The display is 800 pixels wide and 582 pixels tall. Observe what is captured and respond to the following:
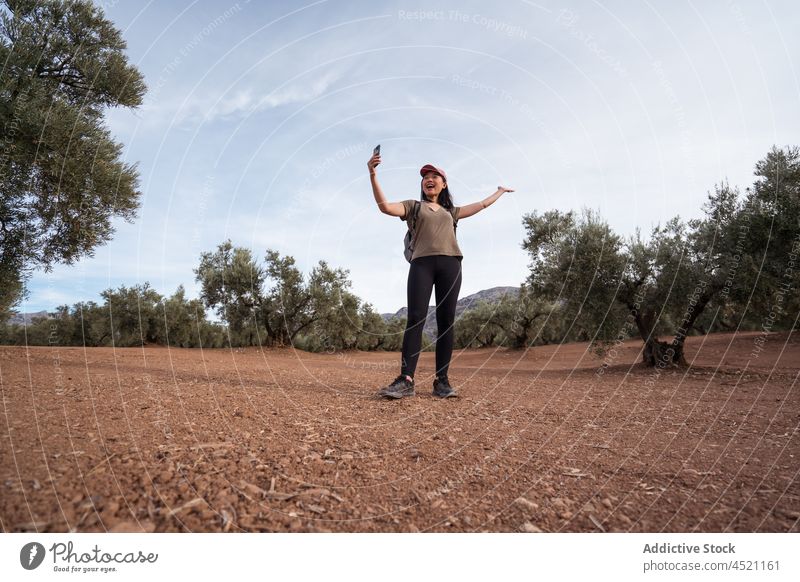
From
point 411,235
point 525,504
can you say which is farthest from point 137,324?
point 525,504

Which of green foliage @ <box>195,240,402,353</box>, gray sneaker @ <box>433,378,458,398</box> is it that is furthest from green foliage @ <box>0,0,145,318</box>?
green foliage @ <box>195,240,402,353</box>

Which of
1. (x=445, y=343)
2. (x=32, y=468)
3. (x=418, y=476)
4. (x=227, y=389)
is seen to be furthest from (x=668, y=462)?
(x=227, y=389)

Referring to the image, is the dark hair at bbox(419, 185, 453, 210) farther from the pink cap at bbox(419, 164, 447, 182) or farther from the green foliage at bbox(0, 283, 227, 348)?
the green foliage at bbox(0, 283, 227, 348)

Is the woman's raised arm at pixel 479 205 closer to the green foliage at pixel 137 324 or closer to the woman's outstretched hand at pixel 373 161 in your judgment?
the woman's outstretched hand at pixel 373 161

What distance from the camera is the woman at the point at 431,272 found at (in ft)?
19.5

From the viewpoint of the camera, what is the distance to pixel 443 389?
6348mm

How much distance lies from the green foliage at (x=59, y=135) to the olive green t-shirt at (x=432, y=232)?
27.3 ft

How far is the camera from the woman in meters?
5.93

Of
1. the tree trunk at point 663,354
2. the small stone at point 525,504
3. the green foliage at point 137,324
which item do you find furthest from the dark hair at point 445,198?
the green foliage at point 137,324

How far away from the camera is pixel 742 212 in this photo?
512 inches

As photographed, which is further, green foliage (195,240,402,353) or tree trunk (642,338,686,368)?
green foliage (195,240,402,353)

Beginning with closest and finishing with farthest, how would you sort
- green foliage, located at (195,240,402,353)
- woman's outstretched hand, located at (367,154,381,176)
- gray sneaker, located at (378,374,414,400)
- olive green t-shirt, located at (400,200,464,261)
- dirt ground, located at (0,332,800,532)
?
dirt ground, located at (0,332,800,532)
woman's outstretched hand, located at (367,154,381,176)
gray sneaker, located at (378,374,414,400)
olive green t-shirt, located at (400,200,464,261)
green foliage, located at (195,240,402,353)

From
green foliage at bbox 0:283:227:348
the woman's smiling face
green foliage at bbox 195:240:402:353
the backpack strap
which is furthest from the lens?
green foliage at bbox 0:283:227:348

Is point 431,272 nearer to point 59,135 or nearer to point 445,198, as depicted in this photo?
point 445,198
